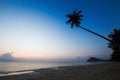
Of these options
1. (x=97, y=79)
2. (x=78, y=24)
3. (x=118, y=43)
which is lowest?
(x=97, y=79)

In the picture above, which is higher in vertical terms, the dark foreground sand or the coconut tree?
the coconut tree

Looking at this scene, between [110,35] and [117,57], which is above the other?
[110,35]

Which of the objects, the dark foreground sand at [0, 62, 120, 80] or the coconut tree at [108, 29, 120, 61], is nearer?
the dark foreground sand at [0, 62, 120, 80]

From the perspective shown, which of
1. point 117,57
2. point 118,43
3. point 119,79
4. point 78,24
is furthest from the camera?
point 117,57

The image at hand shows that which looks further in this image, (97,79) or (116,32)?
(116,32)

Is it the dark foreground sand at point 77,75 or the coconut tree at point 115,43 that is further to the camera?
the coconut tree at point 115,43

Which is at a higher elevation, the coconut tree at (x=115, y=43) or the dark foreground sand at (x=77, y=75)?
the coconut tree at (x=115, y=43)

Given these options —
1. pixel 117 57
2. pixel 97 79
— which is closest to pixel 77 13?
pixel 97 79

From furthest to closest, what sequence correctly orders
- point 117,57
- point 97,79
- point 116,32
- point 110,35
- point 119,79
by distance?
point 117,57
point 110,35
point 116,32
point 97,79
point 119,79

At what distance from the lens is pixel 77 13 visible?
1417 inches

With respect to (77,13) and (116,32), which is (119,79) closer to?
(77,13)

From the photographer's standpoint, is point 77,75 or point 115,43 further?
point 115,43

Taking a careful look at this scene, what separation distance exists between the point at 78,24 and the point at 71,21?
2.48 m

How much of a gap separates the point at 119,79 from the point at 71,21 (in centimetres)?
2497
